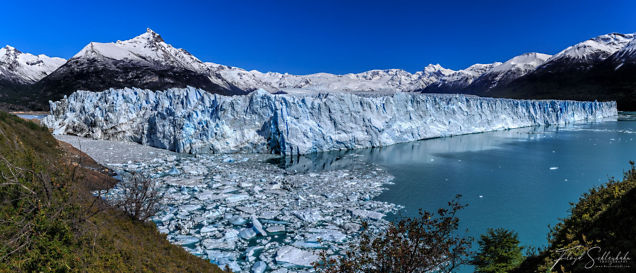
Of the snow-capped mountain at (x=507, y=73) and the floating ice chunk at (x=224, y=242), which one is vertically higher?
the snow-capped mountain at (x=507, y=73)

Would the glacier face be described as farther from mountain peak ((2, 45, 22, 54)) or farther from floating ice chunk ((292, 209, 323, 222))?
mountain peak ((2, 45, 22, 54))

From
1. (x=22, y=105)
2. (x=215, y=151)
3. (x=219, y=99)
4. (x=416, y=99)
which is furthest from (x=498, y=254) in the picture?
(x=22, y=105)

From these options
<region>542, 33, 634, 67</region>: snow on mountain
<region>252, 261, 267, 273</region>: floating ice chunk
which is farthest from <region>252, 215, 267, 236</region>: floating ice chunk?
<region>542, 33, 634, 67</region>: snow on mountain

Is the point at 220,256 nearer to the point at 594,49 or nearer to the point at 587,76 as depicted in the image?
the point at 587,76

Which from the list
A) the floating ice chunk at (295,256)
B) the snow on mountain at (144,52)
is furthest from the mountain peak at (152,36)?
the floating ice chunk at (295,256)

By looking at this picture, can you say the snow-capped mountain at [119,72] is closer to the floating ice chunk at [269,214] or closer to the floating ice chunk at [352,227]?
the floating ice chunk at [269,214]

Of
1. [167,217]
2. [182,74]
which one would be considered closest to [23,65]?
[182,74]
